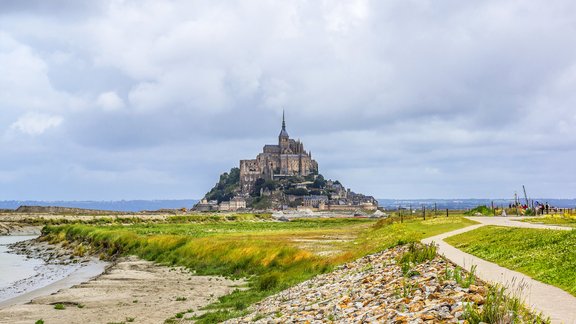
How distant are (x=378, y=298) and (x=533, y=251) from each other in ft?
30.8

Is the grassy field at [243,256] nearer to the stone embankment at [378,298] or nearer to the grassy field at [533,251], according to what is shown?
the stone embankment at [378,298]

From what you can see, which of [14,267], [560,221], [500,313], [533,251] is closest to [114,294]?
[533,251]

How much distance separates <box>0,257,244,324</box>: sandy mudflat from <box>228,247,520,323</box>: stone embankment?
4.82 m

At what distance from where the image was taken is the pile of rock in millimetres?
13398

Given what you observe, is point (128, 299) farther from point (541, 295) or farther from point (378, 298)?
point (541, 295)

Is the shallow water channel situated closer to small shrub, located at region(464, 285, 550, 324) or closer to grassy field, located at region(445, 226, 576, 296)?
grassy field, located at region(445, 226, 576, 296)

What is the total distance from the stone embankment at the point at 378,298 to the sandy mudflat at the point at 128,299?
482 centimetres

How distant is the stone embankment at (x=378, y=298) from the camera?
13367 mm

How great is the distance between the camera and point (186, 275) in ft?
115

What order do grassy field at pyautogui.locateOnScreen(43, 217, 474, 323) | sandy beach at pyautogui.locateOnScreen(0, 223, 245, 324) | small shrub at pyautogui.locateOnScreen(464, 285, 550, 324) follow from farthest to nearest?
1. grassy field at pyautogui.locateOnScreen(43, 217, 474, 323)
2. sandy beach at pyautogui.locateOnScreen(0, 223, 245, 324)
3. small shrub at pyautogui.locateOnScreen(464, 285, 550, 324)

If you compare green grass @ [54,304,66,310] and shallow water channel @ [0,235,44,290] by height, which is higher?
green grass @ [54,304,66,310]

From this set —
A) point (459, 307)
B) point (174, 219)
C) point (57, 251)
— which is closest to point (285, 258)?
point (459, 307)

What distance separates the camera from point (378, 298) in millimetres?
16531

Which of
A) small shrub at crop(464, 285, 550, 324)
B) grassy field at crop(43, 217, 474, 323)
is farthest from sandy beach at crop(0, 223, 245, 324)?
small shrub at crop(464, 285, 550, 324)
